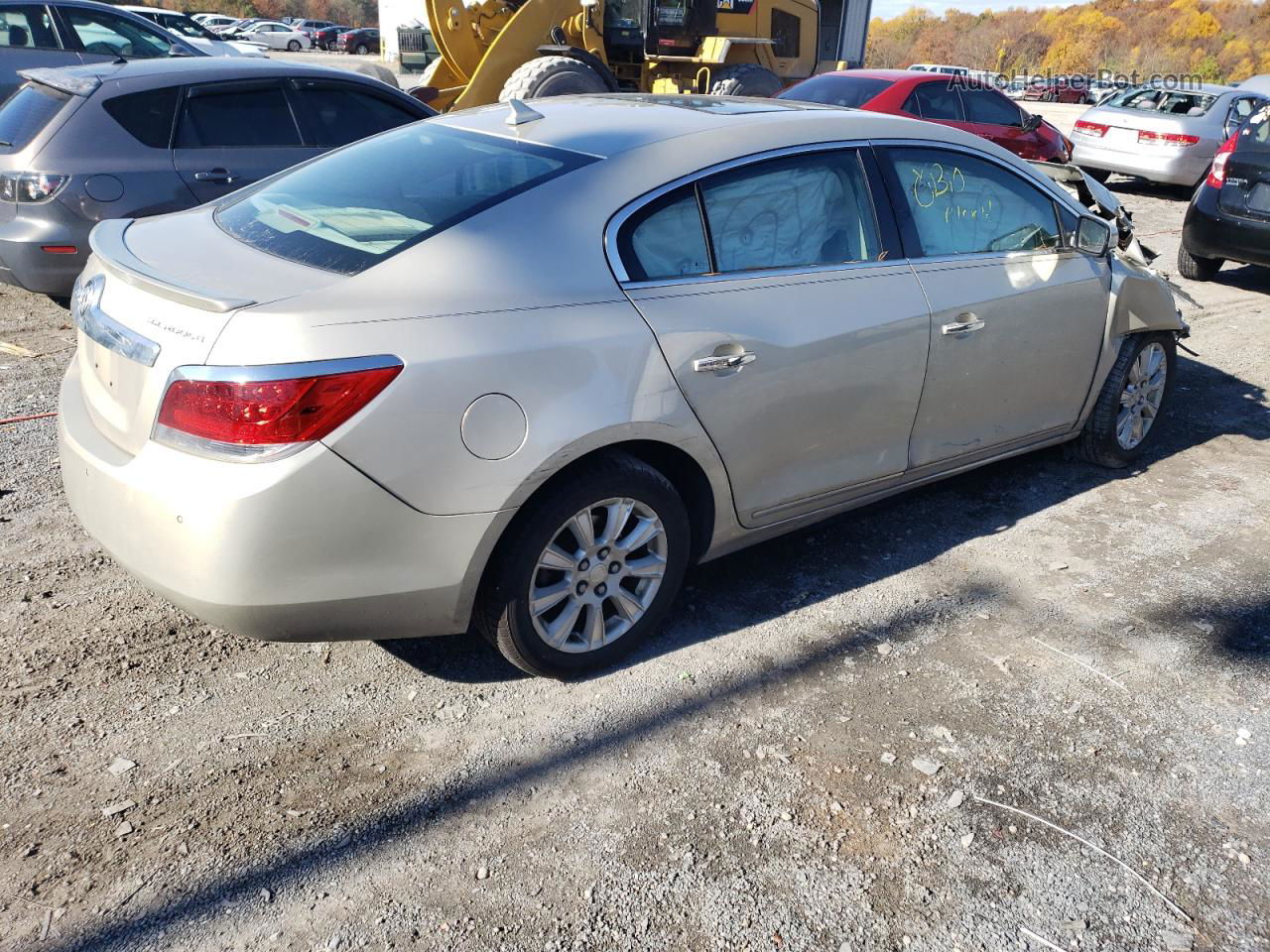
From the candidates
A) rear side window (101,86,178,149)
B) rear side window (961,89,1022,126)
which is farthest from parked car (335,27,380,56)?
rear side window (101,86,178,149)

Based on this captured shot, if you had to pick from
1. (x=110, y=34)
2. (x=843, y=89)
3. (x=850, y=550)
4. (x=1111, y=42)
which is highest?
(x=110, y=34)

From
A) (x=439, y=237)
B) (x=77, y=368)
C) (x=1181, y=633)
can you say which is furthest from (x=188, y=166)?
(x=1181, y=633)

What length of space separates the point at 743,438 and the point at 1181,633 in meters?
1.74

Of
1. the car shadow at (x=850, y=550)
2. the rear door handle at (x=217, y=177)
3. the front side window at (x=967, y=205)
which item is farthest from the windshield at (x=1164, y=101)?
the rear door handle at (x=217, y=177)

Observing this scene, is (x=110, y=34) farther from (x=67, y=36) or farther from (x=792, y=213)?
(x=792, y=213)

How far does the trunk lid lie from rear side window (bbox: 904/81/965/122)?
947cm

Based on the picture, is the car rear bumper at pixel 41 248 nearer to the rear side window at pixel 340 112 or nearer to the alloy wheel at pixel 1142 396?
the rear side window at pixel 340 112

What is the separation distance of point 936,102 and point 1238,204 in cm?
371

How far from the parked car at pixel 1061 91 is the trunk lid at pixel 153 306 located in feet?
146

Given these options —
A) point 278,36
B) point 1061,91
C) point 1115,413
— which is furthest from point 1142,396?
point 278,36

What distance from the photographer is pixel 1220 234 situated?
8.84 m

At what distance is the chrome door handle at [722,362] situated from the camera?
325 centimetres

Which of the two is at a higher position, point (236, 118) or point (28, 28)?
point (28, 28)

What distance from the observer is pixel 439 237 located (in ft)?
9.86
